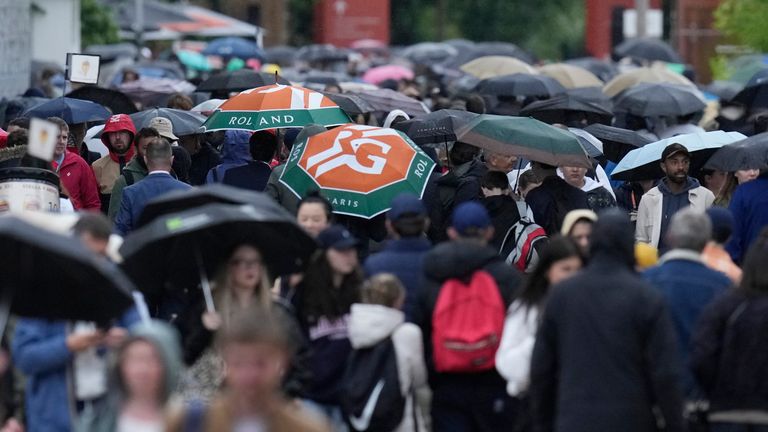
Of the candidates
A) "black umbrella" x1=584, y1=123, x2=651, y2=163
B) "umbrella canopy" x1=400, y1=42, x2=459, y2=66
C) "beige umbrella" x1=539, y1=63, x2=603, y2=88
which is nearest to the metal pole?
"umbrella canopy" x1=400, y1=42, x2=459, y2=66

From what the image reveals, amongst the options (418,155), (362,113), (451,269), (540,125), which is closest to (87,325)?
(451,269)

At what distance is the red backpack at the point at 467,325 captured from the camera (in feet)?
29.8

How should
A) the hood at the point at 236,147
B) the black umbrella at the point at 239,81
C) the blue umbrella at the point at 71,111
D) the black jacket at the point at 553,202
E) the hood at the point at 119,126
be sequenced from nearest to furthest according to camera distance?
the black jacket at the point at 553,202
the hood at the point at 236,147
the hood at the point at 119,126
the blue umbrella at the point at 71,111
the black umbrella at the point at 239,81

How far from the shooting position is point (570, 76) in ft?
88.7

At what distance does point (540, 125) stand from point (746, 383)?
184 inches

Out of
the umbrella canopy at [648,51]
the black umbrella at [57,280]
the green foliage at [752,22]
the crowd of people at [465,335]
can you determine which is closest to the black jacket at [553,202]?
the crowd of people at [465,335]

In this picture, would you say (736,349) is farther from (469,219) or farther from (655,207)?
(655,207)

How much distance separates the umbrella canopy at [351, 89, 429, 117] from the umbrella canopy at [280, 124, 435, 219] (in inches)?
264

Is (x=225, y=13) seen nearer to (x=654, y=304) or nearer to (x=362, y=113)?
(x=362, y=113)

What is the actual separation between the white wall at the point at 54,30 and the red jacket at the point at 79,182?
3237 cm

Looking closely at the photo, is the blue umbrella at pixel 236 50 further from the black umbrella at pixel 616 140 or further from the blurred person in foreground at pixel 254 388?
the blurred person in foreground at pixel 254 388

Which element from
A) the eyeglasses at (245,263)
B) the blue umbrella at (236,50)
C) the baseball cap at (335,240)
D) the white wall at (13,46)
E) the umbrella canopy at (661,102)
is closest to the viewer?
the eyeglasses at (245,263)

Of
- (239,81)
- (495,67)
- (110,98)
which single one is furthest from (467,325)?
(495,67)

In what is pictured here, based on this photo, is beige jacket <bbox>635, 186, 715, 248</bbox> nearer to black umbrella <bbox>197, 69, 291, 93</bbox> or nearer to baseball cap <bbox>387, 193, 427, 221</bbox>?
baseball cap <bbox>387, 193, 427, 221</bbox>
